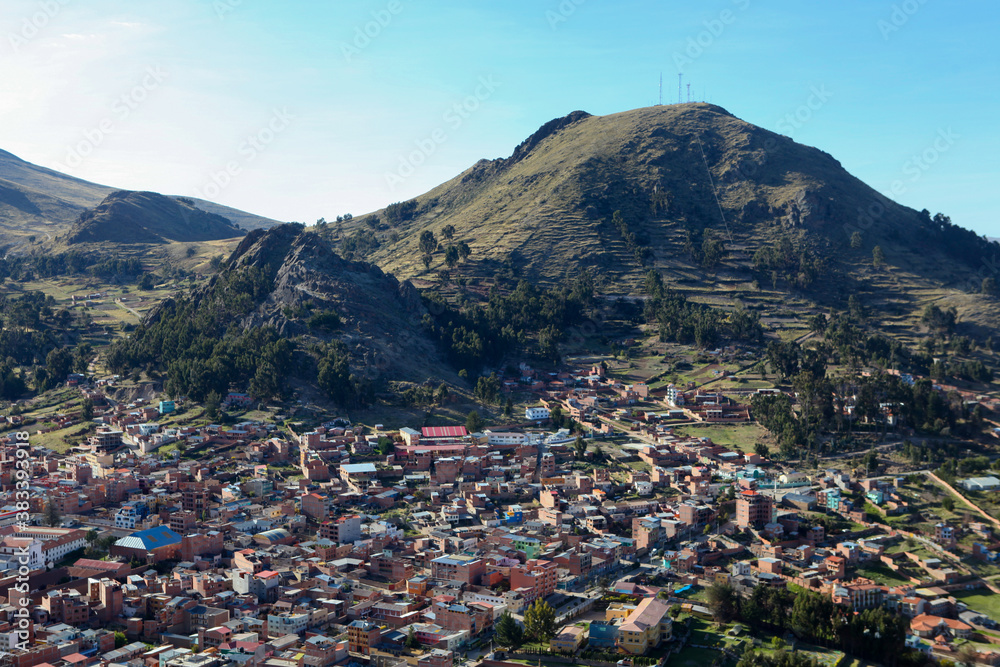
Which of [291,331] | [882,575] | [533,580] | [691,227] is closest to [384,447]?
[291,331]

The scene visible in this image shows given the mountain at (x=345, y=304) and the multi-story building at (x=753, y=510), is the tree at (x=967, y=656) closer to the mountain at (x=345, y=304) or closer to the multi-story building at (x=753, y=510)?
the multi-story building at (x=753, y=510)

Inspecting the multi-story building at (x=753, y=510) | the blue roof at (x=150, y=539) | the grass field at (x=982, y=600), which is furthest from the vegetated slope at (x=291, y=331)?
the grass field at (x=982, y=600)

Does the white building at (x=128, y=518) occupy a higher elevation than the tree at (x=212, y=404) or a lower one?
lower

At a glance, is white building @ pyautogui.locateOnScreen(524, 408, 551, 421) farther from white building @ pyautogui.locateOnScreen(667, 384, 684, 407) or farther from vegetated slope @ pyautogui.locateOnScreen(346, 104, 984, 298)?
vegetated slope @ pyautogui.locateOnScreen(346, 104, 984, 298)

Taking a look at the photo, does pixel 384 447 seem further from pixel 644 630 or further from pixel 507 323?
pixel 507 323

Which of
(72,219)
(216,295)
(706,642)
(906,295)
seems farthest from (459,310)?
(72,219)

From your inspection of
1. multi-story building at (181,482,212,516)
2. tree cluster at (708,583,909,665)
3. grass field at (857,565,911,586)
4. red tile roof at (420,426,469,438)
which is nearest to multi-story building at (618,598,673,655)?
tree cluster at (708,583,909,665)
